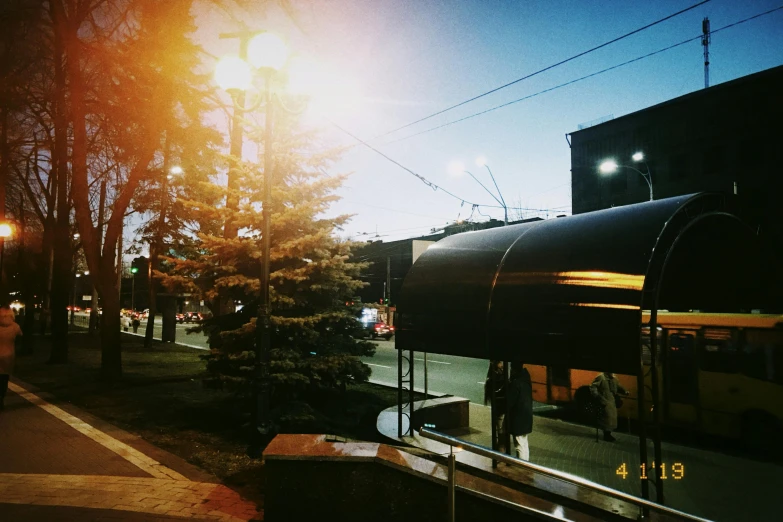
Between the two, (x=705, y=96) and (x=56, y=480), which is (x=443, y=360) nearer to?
(x=56, y=480)

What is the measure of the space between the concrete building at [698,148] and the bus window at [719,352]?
24750 mm

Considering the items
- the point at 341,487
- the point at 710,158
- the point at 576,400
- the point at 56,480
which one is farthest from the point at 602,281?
the point at 710,158

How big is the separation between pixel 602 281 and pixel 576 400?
817cm

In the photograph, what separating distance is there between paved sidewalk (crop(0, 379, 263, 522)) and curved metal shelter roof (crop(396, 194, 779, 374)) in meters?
3.24

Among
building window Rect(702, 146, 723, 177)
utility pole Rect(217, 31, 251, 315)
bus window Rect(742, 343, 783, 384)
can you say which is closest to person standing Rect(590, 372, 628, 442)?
bus window Rect(742, 343, 783, 384)

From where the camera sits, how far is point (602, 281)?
4.57m

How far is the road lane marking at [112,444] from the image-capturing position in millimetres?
6656

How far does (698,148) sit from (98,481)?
44664 millimetres

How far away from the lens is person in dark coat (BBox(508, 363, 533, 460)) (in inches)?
267

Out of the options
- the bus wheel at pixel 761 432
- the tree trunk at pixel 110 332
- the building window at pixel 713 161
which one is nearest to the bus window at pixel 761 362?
the bus wheel at pixel 761 432

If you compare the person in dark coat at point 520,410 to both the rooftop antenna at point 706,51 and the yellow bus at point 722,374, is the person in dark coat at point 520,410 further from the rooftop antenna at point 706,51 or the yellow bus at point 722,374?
the rooftop antenna at point 706,51

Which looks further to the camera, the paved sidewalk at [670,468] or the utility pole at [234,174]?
the utility pole at [234,174]

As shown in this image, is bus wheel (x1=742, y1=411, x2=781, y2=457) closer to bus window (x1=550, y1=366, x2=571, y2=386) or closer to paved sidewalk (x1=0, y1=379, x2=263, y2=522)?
bus window (x1=550, y1=366, x2=571, y2=386)

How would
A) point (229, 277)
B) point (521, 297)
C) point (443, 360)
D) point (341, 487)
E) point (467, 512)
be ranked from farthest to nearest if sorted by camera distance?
1. point (443, 360)
2. point (229, 277)
3. point (521, 297)
4. point (341, 487)
5. point (467, 512)
